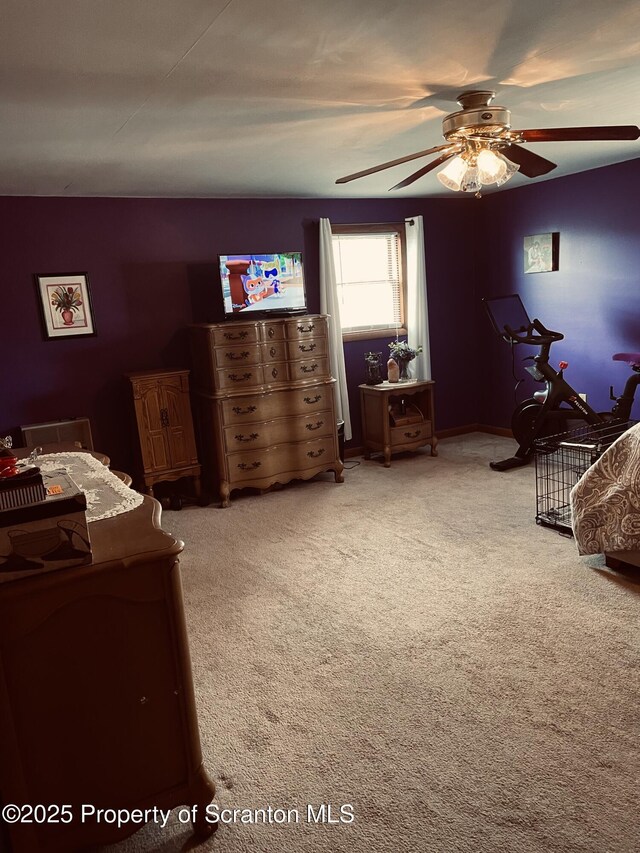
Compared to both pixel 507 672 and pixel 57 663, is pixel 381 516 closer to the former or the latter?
pixel 507 672

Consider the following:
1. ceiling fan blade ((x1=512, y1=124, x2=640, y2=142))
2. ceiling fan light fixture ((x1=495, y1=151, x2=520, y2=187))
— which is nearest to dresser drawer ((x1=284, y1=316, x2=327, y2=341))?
ceiling fan light fixture ((x1=495, y1=151, x2=520, y2=187))

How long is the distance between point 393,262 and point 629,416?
261 centimetres

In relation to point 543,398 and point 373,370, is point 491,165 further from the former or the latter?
point 373,370

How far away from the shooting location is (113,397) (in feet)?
16.8

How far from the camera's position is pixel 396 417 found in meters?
5.99

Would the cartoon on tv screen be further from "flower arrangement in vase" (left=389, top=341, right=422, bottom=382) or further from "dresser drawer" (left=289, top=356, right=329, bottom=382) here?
"flower arrangement in vase" (left=389, top=341, right=422, bottom=382)

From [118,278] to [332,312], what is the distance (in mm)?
1860

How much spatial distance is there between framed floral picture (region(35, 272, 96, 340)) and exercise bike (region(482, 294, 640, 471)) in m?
3.31

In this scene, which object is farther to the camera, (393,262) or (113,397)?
(393,262)

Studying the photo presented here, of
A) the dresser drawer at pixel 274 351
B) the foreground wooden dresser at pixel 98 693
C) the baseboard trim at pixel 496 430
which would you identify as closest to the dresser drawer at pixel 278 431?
the dresser drawer at pixel 274 351

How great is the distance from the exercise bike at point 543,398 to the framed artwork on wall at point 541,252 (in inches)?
20.9

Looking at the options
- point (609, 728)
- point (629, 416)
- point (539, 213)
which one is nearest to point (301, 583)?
point (609, 728)

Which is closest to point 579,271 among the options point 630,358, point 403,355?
point 630,358

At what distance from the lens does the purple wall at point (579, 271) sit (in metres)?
5.24
